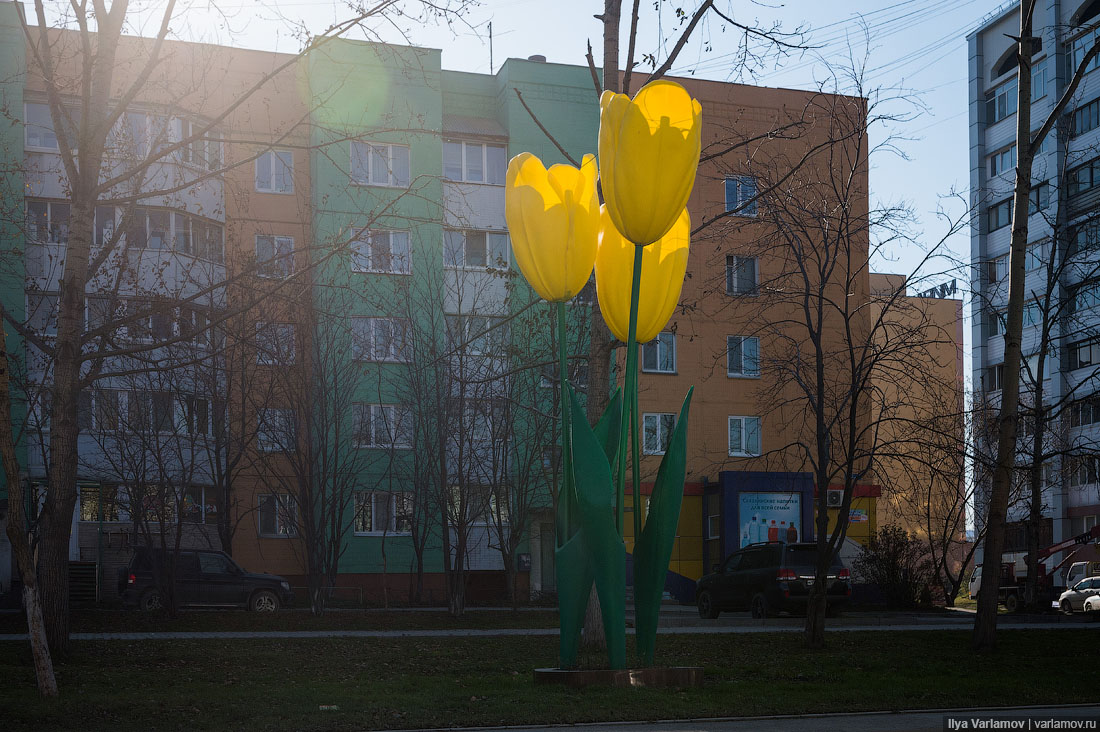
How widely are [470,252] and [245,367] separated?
453 inches

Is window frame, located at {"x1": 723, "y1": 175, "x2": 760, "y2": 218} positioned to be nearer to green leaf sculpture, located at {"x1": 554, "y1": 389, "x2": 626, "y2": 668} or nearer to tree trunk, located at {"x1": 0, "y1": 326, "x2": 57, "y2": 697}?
green leaf sculpture, located at {"x1": 554, "y1": 389, "x2": 626, "y2": 668}

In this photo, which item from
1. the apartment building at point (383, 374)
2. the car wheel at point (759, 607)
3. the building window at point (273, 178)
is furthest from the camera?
the building window at point (273, 178)

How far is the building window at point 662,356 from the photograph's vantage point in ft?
127

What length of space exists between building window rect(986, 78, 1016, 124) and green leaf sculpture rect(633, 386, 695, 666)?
2016 inches

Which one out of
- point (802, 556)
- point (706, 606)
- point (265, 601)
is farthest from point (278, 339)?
point (802, 556)

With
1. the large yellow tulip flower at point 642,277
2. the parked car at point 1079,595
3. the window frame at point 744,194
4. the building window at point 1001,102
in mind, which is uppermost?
Answer: the building window at point 1001,102

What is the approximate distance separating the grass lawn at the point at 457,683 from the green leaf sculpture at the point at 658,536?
73cm

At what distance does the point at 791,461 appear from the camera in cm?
3869

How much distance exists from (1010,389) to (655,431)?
22.8 metres

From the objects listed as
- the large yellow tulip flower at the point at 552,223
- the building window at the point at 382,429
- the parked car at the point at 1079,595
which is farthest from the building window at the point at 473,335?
the parked car at the point at 1079,595

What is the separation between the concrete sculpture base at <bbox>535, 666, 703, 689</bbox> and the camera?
9.18 m

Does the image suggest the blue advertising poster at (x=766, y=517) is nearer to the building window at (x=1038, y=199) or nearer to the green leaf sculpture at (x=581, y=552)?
the building window at (x=1038, y=199)

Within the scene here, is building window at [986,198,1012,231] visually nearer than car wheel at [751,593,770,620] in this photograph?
No

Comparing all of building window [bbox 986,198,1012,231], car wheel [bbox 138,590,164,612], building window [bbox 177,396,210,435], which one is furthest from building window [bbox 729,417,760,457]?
building window [bbox 986,198,1012,231]
